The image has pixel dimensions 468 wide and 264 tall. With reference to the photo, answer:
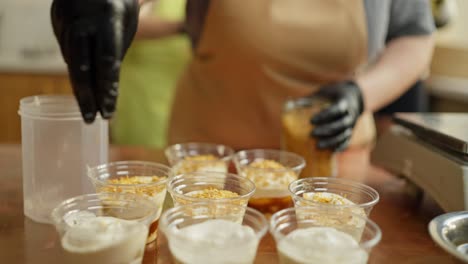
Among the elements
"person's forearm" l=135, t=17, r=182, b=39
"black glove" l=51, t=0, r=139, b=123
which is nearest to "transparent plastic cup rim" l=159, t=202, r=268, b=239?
"black glove" l=51, t=0, r=139, b=123

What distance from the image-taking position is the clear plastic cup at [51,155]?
1.25 metres

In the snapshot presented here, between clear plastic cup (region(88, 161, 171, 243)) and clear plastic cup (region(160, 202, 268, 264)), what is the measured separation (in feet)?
0.22

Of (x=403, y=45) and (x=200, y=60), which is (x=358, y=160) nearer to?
(x=403, y=45)

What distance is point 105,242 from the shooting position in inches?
36.9

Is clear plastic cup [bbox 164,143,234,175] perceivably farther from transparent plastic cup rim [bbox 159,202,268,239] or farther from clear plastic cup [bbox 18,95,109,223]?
transparent plastic cup rim [bbox 159,202,268,239]

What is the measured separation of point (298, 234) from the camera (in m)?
1.00

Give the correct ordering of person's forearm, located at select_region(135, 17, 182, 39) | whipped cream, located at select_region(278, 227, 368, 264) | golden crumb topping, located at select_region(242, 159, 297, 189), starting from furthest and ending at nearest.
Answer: person's forearm, located at select_region(135, 17, 182, 39)
golden crumb topping, located at select_region(242, 159, 297, 189)
whipped cream, located at select_region(278, 227, 368, 264)

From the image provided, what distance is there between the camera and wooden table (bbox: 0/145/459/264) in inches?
43.4

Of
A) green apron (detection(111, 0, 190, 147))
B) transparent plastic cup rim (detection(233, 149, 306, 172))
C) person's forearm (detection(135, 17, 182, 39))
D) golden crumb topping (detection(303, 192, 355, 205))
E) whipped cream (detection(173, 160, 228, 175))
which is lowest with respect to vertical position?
green apron (detection(111, 0, 190, 147))

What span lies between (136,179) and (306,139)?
59 cm

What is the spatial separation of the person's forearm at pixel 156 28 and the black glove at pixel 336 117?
2.96 ft

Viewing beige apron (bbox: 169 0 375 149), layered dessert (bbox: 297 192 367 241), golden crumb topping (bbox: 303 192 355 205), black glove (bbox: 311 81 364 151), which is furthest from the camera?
beige apron (bbox: 169 0 375 149)

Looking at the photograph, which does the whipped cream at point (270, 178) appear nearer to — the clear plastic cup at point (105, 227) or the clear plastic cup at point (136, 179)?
the clear plastic cup at point (136, 179)

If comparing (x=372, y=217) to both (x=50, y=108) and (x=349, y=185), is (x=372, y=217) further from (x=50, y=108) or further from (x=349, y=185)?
(x=50, y=108)
